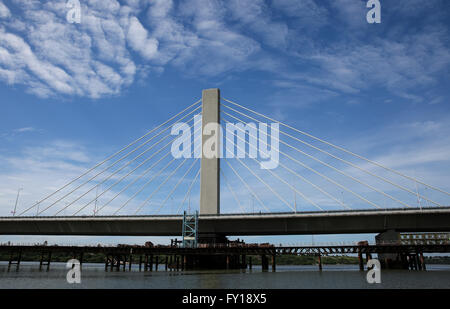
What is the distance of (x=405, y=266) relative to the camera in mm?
62906

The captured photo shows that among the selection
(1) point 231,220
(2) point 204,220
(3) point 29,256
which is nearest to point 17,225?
(2) point 204,220

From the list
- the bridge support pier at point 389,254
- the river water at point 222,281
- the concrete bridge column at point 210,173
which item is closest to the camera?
the river water at point 222,281

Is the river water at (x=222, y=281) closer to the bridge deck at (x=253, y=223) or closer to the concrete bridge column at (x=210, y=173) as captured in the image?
the bridge deck at (x=253, y=223)

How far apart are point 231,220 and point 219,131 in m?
16.5

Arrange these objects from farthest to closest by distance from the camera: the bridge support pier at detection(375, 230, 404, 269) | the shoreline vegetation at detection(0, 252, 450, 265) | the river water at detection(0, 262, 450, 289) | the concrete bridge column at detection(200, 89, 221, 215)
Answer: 1. the shoreline vegetation at detection(0, 252, 450, 265)
2. the concrete bridge column at detection(200, 89, 221, 215)
3. the bridge support pier at detection(375, 230, 404, 269)
4. the river water at detection(0, 262, 450, 289)

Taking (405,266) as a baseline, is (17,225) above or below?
above

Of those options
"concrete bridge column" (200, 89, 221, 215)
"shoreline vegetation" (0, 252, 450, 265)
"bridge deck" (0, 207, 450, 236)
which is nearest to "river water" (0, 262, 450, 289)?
"bridge deck" (0, 207, 450, 236)

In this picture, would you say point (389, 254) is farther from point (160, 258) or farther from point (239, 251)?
point (160, 258)

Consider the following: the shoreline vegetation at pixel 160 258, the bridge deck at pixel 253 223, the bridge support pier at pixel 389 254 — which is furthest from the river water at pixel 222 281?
the shoreline vegetation at pixel 160 258

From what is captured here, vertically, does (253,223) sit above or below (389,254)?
above

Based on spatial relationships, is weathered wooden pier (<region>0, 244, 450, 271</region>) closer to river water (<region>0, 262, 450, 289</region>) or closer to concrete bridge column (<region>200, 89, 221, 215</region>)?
concrete bridge column (<region>200, 89, 221, 215</region>)

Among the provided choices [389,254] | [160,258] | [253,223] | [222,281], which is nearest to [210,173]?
[253,223]

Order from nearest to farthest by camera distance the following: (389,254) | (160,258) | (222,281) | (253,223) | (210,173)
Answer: (222,281)
(210,173)
(253,223)
(389,254)
(160,258)
